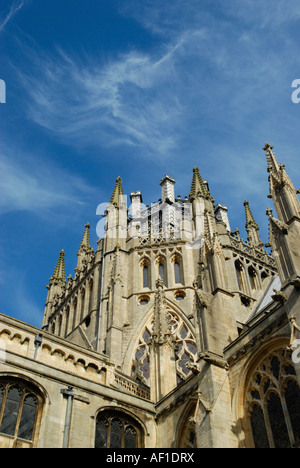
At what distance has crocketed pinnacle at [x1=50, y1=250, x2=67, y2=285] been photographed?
4909 centimetres

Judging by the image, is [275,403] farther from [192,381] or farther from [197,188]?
[197,188]

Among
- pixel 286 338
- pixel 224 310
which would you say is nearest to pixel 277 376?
pixel 286 338

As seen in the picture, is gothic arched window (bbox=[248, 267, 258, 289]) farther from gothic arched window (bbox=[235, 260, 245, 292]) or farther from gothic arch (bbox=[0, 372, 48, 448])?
gothic arch (bbox=[0, 372, 48, 448])

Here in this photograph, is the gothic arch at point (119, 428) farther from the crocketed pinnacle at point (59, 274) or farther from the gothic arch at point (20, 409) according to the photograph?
the crocketed pinnacle at point (59, 274)

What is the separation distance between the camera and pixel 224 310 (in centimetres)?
2127

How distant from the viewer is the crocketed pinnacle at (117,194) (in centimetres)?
4391

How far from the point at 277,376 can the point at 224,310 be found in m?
4.35

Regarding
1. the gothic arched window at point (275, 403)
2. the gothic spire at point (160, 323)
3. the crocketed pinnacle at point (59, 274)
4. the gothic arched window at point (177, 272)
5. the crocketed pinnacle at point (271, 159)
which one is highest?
the crocketed pinnacle at point (59, 274)

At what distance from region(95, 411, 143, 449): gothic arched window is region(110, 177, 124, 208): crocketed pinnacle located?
960 inches

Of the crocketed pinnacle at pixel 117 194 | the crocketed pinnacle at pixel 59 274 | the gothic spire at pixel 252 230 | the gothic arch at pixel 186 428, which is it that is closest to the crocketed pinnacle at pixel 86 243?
the crocketed pinnacle at pixel 59 274

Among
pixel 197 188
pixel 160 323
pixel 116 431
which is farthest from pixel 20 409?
pixel 197 188

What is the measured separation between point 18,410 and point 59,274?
3179 cm

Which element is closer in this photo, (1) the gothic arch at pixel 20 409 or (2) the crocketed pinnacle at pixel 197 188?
(1) the gothic arch at pixel 20 409

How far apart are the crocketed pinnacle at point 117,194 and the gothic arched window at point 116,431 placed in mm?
24380
